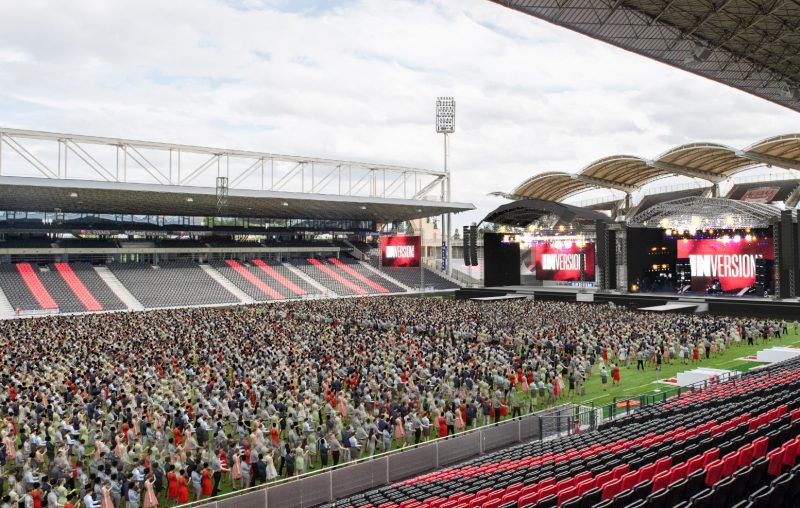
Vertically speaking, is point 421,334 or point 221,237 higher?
point 221,237

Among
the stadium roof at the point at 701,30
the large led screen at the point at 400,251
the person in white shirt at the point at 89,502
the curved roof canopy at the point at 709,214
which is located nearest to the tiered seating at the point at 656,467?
the person in white shirt at the point at 89,502

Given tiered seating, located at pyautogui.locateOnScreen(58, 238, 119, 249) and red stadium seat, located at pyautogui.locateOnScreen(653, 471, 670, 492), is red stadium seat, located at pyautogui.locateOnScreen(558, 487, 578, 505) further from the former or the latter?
tiered seating, located at pyautogui.locateOnScreen(58, 238, 119, 249)

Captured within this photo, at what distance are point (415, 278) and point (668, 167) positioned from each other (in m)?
27.6

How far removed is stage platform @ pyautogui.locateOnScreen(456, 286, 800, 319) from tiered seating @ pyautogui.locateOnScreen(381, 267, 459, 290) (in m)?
8.03

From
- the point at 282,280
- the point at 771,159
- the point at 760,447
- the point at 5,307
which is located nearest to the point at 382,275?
the point at 282,280

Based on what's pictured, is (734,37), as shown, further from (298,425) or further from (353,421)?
(298,425)

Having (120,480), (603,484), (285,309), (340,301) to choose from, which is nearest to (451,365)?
(120,480)

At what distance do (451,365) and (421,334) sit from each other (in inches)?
421

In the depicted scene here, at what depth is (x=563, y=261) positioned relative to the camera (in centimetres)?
5409

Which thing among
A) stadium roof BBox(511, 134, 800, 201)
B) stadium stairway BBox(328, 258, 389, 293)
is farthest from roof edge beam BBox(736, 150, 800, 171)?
stadium stairway BBox(328, 258, 389, 293)

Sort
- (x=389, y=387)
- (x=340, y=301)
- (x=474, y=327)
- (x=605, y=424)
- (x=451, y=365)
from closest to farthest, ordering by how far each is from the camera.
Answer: (x=605, y=424) < (x=389, y=387) < (x=451, y=365) < (x=474, y=327) < (x=340, y=301)

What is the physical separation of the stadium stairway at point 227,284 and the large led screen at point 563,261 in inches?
1043

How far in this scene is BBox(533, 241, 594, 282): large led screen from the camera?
5166 centimetres

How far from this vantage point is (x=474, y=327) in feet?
104
